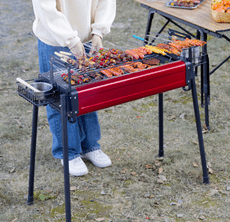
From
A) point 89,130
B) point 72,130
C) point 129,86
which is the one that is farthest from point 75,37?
point 89,130

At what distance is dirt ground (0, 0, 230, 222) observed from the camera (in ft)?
9.90

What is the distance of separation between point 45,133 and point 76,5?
1881mm

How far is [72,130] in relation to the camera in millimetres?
3275

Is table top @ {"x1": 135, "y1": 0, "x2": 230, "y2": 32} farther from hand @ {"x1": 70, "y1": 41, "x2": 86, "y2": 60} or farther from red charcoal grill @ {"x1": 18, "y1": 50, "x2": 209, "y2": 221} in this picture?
hand @ {"x1": 70, "y1": 41, "x2": 86, "y2": 60}

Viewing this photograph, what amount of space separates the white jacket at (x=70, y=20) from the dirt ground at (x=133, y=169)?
0.40m

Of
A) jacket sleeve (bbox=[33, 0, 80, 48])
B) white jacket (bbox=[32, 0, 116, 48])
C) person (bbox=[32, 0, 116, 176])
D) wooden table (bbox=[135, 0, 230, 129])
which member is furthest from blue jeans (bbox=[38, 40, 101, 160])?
wooden table (bbox=[135, 0, 230, 129])

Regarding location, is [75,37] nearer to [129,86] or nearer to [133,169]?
[129,86]

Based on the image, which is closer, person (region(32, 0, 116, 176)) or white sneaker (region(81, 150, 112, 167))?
person (region(32, 0, 116, 176))

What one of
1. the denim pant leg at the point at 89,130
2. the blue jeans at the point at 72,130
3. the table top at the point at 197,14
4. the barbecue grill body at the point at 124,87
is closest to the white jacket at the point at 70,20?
the blue jeans at the point at 72,130

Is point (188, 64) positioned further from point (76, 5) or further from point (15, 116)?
point (15, 116)

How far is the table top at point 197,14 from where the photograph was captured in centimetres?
373

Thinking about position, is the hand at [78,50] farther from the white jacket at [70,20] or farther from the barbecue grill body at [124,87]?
the barbecue grill body at [124,87]

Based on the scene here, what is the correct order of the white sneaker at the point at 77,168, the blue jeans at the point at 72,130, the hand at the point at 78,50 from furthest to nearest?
the white sneaker at the point at 77,168 → the blue jeans at the point at 72,130 → the hand at the point at 78,50

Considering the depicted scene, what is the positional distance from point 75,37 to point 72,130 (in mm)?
935
